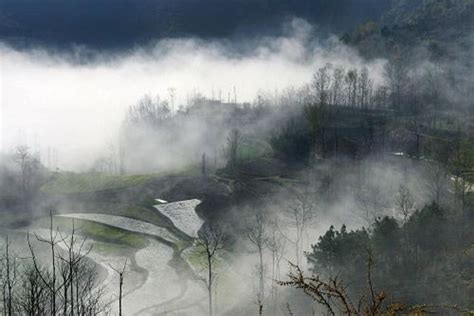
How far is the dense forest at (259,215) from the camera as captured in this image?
63.0 meters

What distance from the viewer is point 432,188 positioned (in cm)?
10200

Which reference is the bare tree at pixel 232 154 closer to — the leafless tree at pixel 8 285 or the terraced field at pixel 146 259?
the terraced field at pixel 146 259

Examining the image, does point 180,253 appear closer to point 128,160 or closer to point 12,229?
point 12,229

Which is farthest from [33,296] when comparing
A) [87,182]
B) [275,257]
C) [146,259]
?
[87,182]

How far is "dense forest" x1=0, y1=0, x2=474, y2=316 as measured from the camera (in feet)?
207

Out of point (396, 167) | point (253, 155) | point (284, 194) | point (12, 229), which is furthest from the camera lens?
point (253, 155)

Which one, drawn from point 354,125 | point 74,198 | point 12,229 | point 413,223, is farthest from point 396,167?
point 12,229

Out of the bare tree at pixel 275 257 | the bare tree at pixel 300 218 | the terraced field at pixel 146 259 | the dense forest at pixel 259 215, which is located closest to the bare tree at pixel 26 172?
the dense forest at pixel 259 215

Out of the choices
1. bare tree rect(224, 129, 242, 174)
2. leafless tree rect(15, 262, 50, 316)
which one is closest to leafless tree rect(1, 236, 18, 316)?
leafless tree rect(15, 262, 50, 316)

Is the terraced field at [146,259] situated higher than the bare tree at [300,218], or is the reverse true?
the bare tree at [300,218]

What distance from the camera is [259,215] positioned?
100312mm

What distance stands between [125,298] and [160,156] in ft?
337

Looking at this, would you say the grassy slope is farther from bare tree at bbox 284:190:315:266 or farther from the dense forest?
bare tree at bbox 284:190:315:266

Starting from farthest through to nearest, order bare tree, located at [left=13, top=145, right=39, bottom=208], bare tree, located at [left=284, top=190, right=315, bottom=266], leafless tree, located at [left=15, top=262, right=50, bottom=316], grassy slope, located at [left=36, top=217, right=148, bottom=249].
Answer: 1. bare tree, located at [left=13, top=145, right=39, bottom=208]
2. grassy slope, located at [left=36, top=217, right=148, bottom=249]
3. bare tree, located at [left=284, top=190, right=315, bottom=266]
4. leafless tree, located at [left=15, top=262, right=50, bottom=316]
